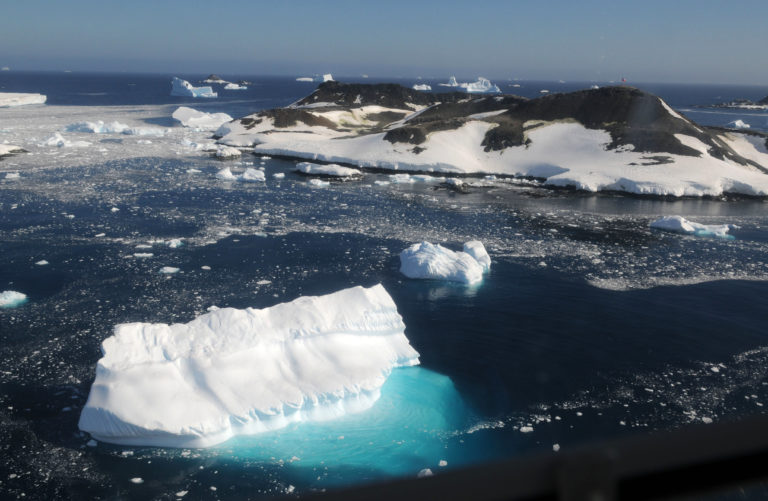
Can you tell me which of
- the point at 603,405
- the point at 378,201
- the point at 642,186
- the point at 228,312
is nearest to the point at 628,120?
the point at 642,186

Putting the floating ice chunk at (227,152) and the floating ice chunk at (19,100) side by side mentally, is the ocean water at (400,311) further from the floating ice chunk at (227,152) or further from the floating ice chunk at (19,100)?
the floating ice chunk at (19,100)

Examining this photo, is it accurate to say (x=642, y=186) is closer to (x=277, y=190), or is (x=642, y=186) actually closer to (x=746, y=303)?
(x=746, y=303)

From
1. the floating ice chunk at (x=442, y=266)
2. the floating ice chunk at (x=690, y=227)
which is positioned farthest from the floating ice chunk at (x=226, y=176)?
the floating ice chunk at (x=690, y=227)

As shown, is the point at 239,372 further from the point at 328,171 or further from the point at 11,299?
the point at 328,171

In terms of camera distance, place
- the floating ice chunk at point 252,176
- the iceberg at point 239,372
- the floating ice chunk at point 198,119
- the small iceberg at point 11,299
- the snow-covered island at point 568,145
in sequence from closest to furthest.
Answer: the iceberg at point 239,372
the small iceberg at point 11,299
the floating ice chunk at point 252,176
the snow-covered island at point 568,145
the floating ice chunk at point 198,119

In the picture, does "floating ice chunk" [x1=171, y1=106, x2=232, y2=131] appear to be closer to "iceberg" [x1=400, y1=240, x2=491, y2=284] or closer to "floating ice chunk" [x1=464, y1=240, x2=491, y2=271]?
"iceberg" [x1=400, y1=240, x2=491, y2=284]

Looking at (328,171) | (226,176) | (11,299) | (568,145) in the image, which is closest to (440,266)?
(11,299)

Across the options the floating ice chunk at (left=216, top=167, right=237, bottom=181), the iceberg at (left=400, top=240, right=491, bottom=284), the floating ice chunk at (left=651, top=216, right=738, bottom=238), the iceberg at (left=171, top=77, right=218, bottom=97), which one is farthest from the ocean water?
the iceberg at (left=171, top=77, right=218, bottom=97)
